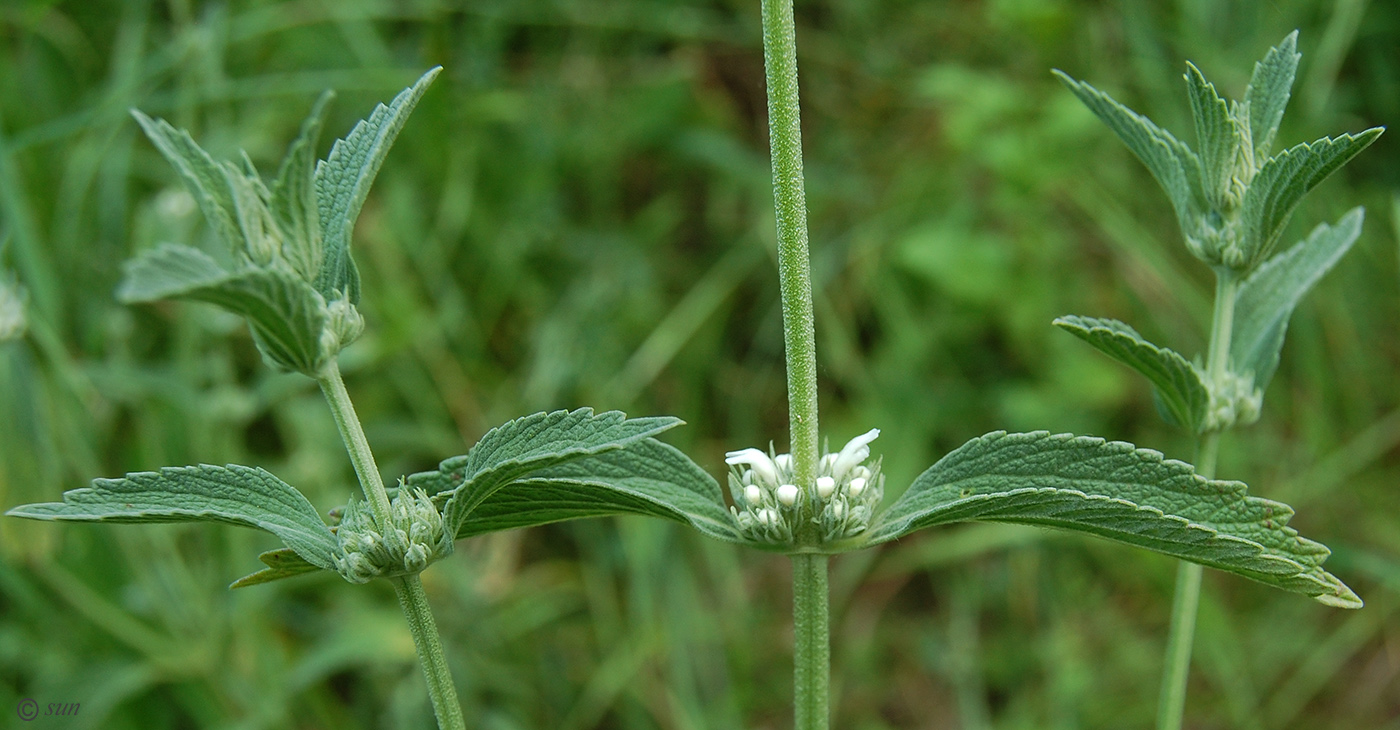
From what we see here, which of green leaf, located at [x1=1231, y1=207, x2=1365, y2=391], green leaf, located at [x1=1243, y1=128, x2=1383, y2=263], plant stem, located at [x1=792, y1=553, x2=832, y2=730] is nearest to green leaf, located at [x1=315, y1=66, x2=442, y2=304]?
plant stem, located at [x1=792, y1=553, x2=832, y2=730]

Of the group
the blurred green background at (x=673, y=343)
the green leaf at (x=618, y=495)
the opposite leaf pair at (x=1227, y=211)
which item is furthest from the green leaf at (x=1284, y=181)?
the blurred green background at (x=673, y=343)

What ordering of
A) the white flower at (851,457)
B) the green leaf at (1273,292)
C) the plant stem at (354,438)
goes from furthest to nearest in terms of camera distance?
1. the green leaf at (1273,292)
2. the white flower at (851,457)
3. the plant stem at (354,438)

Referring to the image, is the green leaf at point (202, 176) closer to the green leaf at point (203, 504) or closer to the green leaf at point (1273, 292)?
the green leaf at point (203, 504)

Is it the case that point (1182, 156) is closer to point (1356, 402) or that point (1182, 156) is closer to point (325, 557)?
point (325, 557)

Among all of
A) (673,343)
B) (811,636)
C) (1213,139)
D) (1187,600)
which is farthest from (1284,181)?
(673,343)

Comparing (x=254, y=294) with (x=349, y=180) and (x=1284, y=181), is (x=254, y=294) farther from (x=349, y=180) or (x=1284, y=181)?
(x=1284, y=181)

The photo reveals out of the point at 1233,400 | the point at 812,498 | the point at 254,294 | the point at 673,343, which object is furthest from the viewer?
the point at 673,343

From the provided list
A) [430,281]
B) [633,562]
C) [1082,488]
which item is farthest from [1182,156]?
[430,281]
